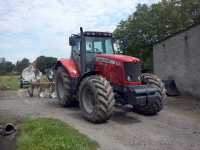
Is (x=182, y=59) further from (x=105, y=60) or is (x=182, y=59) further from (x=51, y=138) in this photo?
(x=51, y=138)

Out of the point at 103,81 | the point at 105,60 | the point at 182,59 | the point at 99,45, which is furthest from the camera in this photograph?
the point at 182,59

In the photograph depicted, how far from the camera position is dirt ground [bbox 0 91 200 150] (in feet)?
21.0

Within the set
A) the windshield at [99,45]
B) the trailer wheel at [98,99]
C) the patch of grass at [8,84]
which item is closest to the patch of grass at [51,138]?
the trailer wheel at [98,99]

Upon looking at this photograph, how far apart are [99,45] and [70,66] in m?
1.30

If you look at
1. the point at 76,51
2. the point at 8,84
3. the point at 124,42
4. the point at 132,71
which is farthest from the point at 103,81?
the point at 124,42

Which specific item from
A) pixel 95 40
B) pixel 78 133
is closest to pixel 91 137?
pixel 78 133

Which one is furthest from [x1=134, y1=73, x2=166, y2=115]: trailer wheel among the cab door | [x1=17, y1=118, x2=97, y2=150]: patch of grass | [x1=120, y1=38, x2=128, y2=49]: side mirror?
[x1=120, y1=38, x2=128, y2=49]: side mirror

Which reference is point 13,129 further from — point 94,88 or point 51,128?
point 94,88

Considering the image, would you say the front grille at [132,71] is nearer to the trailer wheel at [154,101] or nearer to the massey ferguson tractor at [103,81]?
the massey ferguson tractor at [103,81]

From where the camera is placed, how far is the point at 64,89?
35.0 ft

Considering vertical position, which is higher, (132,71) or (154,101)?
(132,71)

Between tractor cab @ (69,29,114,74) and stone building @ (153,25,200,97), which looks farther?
stone building @ (153,25,200,97)

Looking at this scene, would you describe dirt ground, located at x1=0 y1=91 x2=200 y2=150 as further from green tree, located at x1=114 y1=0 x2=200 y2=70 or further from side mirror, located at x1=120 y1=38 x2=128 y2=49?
side mirror, located at x1=120 y1=38 x2=128 y2=49

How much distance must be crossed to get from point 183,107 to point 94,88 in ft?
15.1
